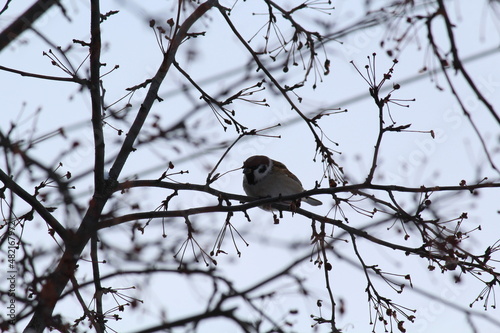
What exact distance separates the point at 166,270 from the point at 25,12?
2.29 meters

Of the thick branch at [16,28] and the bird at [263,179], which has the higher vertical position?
the bird at [263,179]

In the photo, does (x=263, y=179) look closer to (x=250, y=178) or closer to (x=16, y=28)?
(x=250, y=178)

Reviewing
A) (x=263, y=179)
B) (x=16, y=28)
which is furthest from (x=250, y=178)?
(x=16, y=28)

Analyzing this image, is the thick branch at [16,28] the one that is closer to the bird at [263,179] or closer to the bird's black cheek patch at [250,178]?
the bird at [263,179]

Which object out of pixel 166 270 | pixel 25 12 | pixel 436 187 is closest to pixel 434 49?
pixel 436 187

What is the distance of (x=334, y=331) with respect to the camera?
10.7 ft

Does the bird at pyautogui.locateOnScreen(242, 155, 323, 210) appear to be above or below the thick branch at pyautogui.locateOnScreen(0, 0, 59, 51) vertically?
above

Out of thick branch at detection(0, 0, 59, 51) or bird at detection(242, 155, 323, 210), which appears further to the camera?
bird at detection(242, 155, 323, 210)

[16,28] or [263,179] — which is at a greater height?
[263,179]

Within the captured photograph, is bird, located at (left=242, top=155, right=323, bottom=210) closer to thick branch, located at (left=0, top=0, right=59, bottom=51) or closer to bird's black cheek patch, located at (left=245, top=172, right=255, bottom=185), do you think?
bird's black cheek patch, located at (left=245, top=172, right=255, bottom=185)

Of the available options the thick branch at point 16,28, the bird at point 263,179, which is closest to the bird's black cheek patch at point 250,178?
the bird at point 263,179

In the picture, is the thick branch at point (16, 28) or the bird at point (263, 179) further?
the bird at point (263, 179)

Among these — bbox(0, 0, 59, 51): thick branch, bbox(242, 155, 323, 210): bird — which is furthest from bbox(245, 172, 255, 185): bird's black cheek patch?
bbox(0, 0, 59, 51): thick branch

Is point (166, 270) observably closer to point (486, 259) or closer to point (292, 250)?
point (486, 259)
